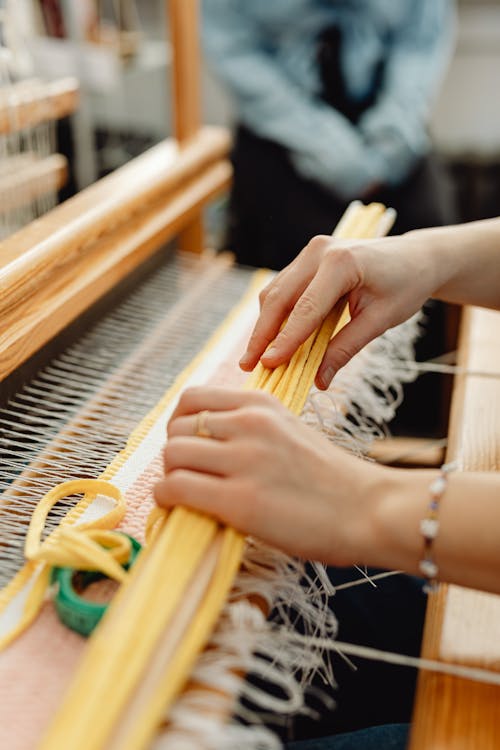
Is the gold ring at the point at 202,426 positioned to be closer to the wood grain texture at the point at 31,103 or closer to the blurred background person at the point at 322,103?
the wood grain texture at the point at 31,103

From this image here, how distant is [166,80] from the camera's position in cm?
166

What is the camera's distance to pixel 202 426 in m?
0.61

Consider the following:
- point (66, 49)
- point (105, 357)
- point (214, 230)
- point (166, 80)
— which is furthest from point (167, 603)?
point (214, 230)

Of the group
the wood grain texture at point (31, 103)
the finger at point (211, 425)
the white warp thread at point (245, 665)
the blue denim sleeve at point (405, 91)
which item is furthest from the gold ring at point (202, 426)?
the blue denim sleeve at point (405, 91)

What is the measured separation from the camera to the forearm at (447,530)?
1.93 ft

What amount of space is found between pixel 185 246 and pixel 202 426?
95 centimetres

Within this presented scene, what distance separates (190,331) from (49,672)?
0.67m

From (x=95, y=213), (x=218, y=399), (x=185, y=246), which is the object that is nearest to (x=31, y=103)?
(x=95, y=213)

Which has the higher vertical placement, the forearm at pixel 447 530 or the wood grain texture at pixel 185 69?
the wood grain texture at pixel 185 69

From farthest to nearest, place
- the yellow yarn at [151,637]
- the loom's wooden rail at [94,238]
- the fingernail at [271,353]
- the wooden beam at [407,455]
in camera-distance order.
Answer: the wooden beam at [407,455] < the loom's wooden rail at [94,238] < the fingernail at [271,353] < the yellow yarn at [151,637]

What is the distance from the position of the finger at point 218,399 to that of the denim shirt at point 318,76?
1.63 meters

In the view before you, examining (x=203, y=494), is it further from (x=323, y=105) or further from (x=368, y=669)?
(x=323, y=105)

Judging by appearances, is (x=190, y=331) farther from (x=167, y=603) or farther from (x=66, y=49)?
(x=66, y=49)

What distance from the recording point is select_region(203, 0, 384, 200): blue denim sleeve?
2.14 metres
